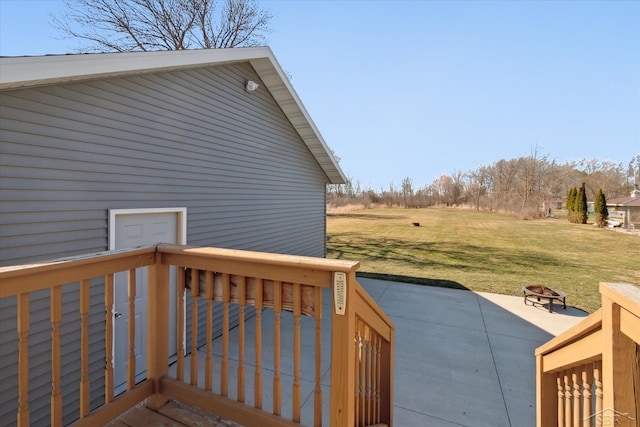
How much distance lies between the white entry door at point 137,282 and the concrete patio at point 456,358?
2.56ft

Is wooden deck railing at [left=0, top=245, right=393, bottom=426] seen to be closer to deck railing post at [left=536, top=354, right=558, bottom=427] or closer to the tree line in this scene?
deck railing post at [left=536, top=354, right=558, bottom=427]

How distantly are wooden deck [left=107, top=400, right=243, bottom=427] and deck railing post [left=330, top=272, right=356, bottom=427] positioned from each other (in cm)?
71

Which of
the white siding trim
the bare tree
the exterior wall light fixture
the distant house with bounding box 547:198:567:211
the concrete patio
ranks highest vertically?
the bare tree

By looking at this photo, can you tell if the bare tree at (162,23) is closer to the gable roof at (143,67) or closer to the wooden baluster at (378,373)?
the gable roof at (143,67)

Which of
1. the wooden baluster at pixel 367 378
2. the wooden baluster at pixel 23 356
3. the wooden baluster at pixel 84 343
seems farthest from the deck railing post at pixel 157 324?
the wooden baluster at pixel 367 378

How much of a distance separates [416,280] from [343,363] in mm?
7871

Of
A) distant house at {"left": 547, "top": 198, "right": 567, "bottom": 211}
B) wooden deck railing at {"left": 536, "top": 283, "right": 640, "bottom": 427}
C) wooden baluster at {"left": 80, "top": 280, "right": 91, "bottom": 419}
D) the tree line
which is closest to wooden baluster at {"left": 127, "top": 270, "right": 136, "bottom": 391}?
wooden baluster at {"left": 80, "top": 280, "right": 91, "bottom": 419}

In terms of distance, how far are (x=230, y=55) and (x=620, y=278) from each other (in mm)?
12430

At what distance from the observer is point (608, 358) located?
1.34 metres

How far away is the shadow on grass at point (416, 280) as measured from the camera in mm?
8284

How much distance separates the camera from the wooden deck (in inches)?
70.7

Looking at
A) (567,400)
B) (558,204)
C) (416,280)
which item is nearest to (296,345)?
(567,400)

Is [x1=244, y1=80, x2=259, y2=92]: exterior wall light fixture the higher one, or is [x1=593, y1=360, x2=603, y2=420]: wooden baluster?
[x1=244, y1=80, x2=259, y2=92]: exterior wall light fixture

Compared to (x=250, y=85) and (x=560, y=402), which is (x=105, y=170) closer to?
(x=250, y=85)
